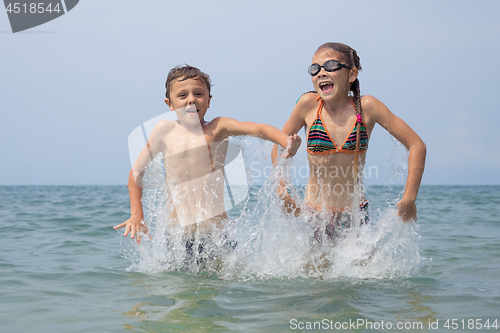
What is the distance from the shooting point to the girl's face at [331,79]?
3336 millimetres

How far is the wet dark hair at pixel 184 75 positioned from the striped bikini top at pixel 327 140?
1021 mm

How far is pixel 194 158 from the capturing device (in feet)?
11.8

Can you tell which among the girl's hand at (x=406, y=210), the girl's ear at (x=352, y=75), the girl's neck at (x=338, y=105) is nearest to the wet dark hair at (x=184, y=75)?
the girl's neck at (x=338, y=105)

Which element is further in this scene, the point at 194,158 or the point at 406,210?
the point at 194,158

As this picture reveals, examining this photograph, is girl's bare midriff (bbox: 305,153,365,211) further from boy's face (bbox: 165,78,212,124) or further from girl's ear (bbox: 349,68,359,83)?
boy's face (bbox: 165,78,212,124)

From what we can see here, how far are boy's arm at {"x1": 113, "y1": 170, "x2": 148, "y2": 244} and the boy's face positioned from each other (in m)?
0.73

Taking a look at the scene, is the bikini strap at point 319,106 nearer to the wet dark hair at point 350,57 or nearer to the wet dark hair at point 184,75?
the wet dark hair at point 350,57

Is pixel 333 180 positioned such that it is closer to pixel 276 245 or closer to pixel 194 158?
pixel 276 245

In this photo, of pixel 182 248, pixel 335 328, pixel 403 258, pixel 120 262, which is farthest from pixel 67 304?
pixel 403 258

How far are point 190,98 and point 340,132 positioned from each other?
4.19 ft

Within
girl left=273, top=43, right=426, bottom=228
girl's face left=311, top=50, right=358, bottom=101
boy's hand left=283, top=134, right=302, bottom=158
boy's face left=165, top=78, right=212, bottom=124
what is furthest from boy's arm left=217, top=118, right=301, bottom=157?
girl's face left=311, top=50, right=358, bottom=101

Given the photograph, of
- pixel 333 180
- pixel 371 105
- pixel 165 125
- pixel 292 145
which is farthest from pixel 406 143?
pixel 165 125

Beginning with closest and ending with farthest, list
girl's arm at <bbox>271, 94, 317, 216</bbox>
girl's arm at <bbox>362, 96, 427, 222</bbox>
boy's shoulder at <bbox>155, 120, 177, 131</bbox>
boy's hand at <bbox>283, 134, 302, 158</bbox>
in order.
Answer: boy's hand at <bbox>283, 134, 302, 158</bbox> → girl's arm at <bbox>362, 96, 427, 222</bbox> → girl's arm at <bbox>271, 94, 317, 216</bbox> → boy's shoulder at <bbox>155, 120, 177, 131</bbox>

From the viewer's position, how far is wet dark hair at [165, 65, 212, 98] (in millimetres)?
3578
